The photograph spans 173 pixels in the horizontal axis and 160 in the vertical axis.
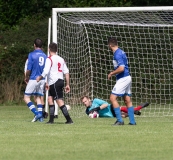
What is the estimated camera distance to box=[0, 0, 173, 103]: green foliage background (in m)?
24.9

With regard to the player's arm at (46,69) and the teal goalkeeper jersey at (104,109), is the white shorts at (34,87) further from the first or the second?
the teal goalkeeper jersey at (104,109)

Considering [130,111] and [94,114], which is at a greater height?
[130,111]

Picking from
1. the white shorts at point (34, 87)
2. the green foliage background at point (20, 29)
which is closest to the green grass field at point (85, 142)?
the white shorts at point (34, 87)

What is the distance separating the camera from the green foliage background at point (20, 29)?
24.9 metres

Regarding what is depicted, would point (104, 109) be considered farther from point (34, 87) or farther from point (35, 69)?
point (35, 69)

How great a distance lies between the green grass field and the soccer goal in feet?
16.3

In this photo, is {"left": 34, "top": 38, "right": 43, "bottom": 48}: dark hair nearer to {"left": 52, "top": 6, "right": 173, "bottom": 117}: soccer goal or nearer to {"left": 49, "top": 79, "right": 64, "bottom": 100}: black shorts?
{"left": 49, "top": 79, "right": 64, "bottom": 100}: black shorts

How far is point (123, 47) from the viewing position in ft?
70.6

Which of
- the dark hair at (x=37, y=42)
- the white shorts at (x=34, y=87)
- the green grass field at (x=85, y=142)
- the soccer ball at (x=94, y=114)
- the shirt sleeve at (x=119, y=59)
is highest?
the dark hair at (x=37, y=42)

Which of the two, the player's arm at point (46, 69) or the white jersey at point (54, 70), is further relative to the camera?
the white jersey at point (54, 70)

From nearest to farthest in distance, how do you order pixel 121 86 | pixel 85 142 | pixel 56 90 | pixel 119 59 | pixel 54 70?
1. pixel 85 142
2. pixel 119 59
3. pixel 121 86
4. pixel 56 90
5. pixel 54 70

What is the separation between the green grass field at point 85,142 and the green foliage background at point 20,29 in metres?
10.9

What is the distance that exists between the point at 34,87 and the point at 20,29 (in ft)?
38.0

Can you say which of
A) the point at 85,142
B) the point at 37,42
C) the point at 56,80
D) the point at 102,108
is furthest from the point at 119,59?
the point at 85,142
